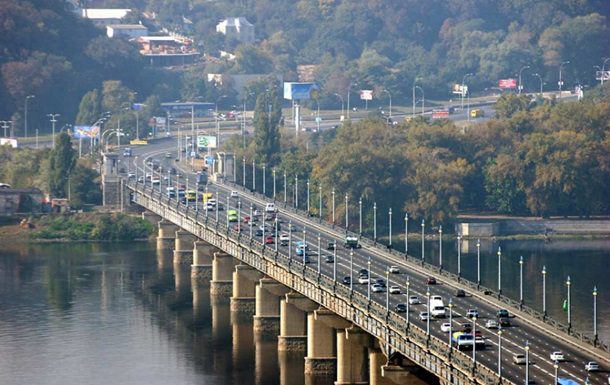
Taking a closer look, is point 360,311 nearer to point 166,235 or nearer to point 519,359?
point 519,359

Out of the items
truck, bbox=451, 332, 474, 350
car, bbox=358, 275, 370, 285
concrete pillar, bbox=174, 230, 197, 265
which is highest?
car, bbox=358, 275, 370, 285

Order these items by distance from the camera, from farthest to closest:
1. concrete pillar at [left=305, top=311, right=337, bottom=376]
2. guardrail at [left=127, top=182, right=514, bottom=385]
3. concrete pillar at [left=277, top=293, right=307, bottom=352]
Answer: concrete pillar at [left=277, top=293, right=307, bottom=352] < concrete pillar at [left=305, top=311, right=337, bottom=376] < guardrail at [left=127, top=182, right=514, bottom=385]

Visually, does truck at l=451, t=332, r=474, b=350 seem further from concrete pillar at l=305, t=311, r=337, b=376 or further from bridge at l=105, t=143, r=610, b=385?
concrete pillar at l=305, t=311, r=337, b=376

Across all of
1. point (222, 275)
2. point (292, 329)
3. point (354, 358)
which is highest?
point (222, 275)

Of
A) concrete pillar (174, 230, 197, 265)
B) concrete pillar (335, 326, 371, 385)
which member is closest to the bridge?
concrete pillar (335, 326, 371, 385)

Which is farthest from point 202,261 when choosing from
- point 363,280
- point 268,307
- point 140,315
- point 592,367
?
point 592,367

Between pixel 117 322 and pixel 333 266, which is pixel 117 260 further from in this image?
pixel 333 266

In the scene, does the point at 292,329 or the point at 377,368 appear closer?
the point at 377,368

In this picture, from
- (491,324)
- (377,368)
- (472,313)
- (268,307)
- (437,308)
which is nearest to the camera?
(491,324)
